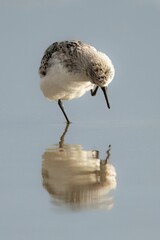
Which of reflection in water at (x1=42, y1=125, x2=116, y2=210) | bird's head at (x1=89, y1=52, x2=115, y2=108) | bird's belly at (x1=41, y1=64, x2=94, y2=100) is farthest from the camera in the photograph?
bird's belly at (x1=41, y1=64, x2=94, y2=100)

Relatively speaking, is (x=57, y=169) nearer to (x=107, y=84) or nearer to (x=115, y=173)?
(x=115, y=173)

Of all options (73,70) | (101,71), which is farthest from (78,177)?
(73,70)

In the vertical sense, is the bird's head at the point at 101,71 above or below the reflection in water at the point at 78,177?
above

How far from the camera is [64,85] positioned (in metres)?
11.0

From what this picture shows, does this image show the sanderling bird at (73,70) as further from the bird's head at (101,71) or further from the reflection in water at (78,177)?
the reflection in water at (78,177)

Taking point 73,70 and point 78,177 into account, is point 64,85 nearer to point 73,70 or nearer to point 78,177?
point 73,70

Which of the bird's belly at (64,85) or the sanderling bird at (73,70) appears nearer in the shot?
the sanderling bird at (73,70)

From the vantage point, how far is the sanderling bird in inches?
412

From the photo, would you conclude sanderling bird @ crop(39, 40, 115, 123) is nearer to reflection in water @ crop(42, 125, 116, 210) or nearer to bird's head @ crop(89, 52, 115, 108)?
bird's head @ crop(89, 52, 115, 108)

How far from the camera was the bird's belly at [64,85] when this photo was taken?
1087 cm

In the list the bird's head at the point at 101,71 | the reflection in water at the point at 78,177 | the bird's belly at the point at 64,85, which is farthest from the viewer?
the bird's belly at the point at 64,85

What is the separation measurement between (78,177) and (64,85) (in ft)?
14.1

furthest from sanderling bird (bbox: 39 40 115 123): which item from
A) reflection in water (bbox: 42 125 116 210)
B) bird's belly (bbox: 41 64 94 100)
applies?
reflection in water (bbox: 42 125 116 210)

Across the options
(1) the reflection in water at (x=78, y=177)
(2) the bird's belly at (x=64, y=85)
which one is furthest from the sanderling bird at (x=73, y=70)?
(1) the reflection in water at (x=78, y=177)
